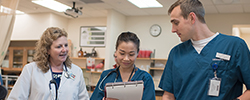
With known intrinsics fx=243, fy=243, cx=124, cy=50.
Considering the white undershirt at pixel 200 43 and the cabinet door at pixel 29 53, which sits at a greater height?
the white undershirt at pixel 200 43

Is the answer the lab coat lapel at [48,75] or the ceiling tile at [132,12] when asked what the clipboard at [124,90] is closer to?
the lab coat lapel at [48,75]

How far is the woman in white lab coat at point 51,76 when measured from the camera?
1.91m

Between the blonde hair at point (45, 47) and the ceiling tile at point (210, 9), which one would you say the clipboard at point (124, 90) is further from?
the ceiling tile at point (210, 9)

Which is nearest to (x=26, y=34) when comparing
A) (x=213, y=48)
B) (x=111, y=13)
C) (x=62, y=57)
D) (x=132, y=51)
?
(x=111, y=13)

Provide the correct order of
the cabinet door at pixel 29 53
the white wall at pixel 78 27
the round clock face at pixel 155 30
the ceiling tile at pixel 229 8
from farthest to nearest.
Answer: the cabinet door at pixel 29 53, the white wall at pixel 78 27, the round clock face at pixel 155 30, the ceiling tile at pixel 229 8

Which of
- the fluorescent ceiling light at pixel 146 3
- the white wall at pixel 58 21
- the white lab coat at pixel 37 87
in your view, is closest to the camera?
the white lab coat at pixel 37 87

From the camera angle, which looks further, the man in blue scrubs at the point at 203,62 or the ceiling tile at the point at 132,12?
the ceiling tile at the point at 132,12

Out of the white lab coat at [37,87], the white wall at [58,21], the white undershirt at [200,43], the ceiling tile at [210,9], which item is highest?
the ceiling tile at [210,9]

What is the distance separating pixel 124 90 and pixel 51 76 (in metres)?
0.76

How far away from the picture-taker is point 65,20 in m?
8.27

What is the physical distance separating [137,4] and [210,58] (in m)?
4.83

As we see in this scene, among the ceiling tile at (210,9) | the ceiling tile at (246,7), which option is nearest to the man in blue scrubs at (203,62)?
the ceiling tile at (210,9)

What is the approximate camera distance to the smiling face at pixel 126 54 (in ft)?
5.75

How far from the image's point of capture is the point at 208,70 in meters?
1.42
